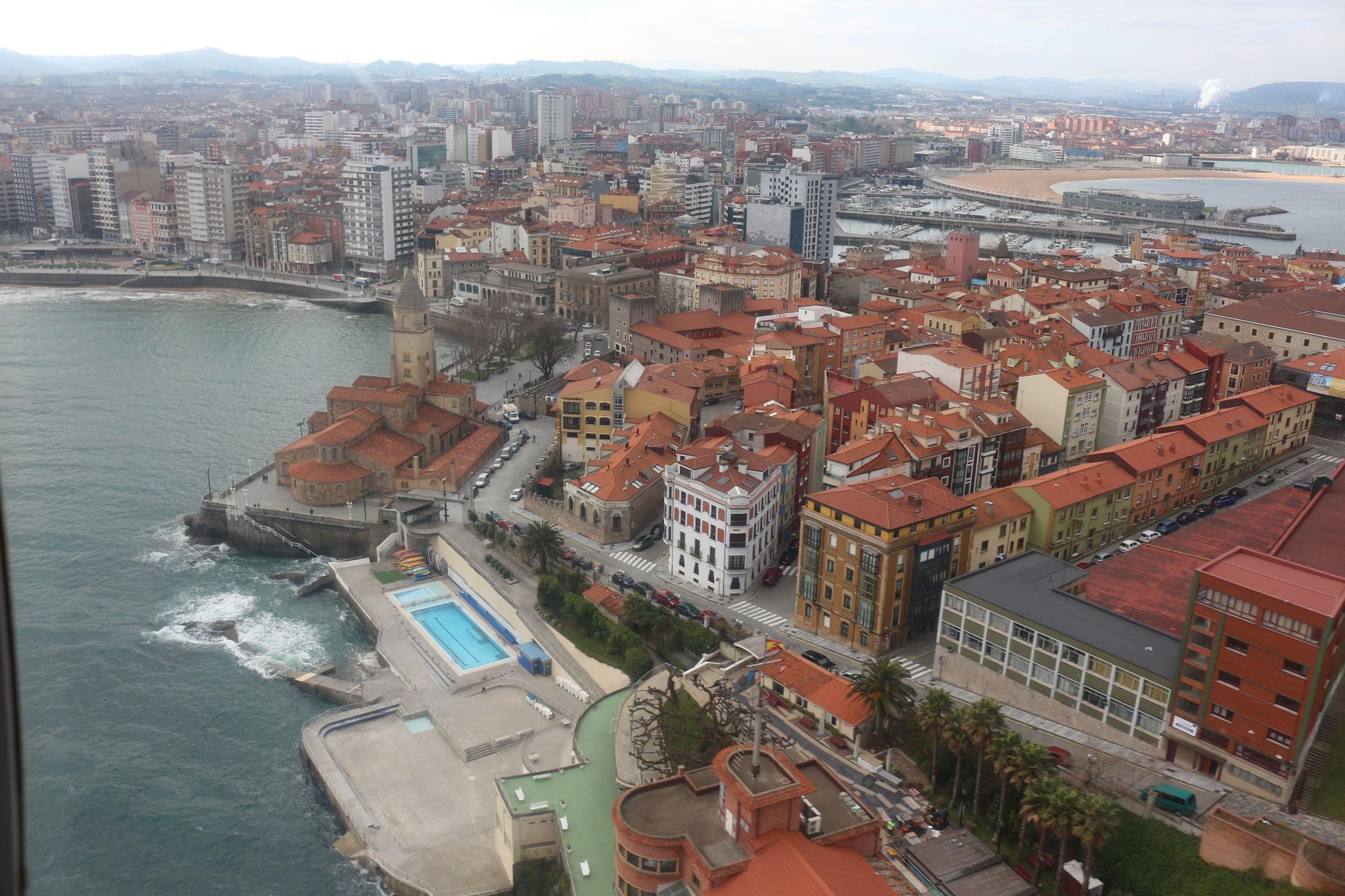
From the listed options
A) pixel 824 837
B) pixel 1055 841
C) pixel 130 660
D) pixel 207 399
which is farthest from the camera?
pixel 207 399

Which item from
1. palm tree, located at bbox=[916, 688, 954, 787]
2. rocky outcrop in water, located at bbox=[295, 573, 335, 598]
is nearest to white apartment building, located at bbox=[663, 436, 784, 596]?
palm tree, located at bbox=[916, 688, 954, 787]

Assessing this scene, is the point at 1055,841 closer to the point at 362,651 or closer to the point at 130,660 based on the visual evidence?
the point at 362,651

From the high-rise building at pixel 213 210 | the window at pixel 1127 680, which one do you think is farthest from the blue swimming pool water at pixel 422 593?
the high-rise building at pixel 213 210

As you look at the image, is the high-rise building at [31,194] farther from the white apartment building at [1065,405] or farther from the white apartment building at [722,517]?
the white apartment building at [1065,405]

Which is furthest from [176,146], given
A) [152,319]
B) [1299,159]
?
[1299,159]

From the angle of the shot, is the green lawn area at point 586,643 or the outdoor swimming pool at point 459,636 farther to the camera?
the outdoor swimming pool at point 459,636

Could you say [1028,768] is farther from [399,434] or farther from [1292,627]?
[399,434]
